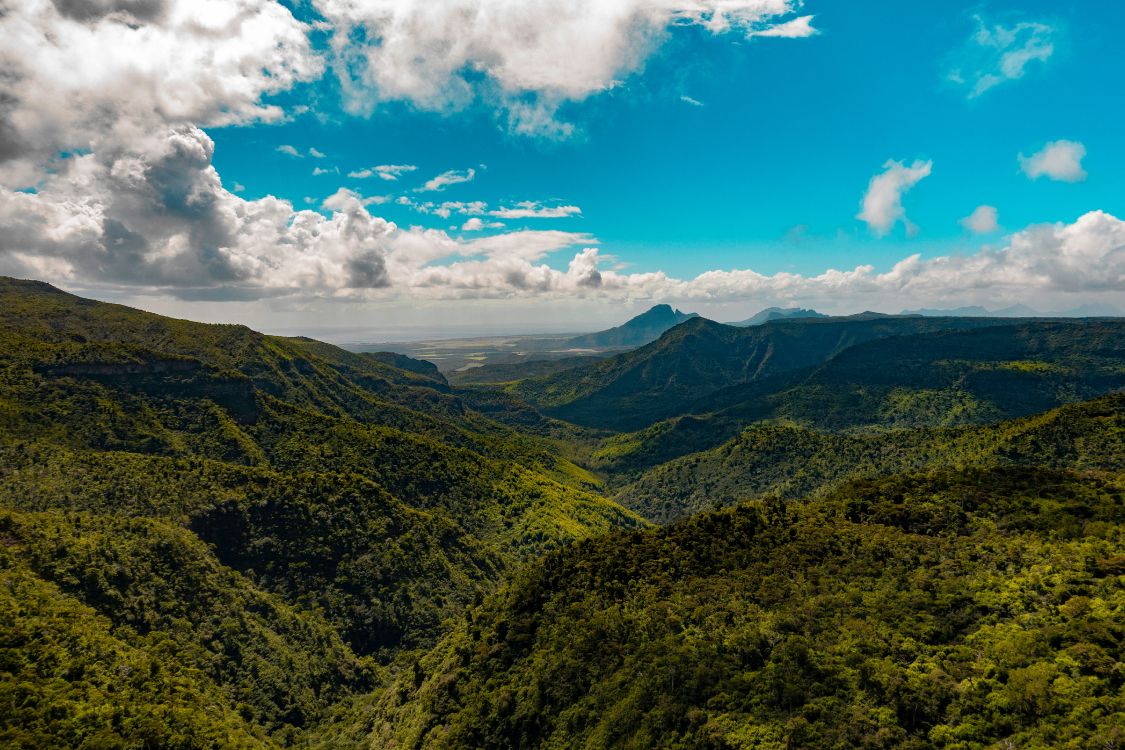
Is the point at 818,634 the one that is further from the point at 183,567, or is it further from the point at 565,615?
the point at 183,567

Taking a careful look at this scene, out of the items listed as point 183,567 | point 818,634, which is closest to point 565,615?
point 818,634

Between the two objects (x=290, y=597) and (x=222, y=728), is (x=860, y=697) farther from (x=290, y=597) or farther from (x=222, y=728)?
(x=290, y=597)

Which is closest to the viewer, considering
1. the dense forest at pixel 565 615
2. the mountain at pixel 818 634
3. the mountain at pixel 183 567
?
the mountain at pixel 818 634

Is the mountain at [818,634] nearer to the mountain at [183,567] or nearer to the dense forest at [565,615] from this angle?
the dense forest at [565,615]

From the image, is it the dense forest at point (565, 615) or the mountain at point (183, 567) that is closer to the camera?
the dense forest at point (565, 615)

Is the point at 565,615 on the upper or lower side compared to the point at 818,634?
lower

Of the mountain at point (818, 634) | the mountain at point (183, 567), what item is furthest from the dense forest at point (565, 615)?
the mountain at point (183, 567)

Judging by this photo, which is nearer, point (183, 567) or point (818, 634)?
point (818, 634)

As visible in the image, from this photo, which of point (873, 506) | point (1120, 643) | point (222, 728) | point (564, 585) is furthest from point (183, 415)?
point (1120, 643)

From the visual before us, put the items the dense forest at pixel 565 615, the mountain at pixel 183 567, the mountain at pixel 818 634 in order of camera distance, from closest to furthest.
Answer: the mountain at pixel 818 634
the dense forest at pixel 565 615
the mountain at pixel 183 567

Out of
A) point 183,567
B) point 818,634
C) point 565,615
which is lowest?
point 183,567
